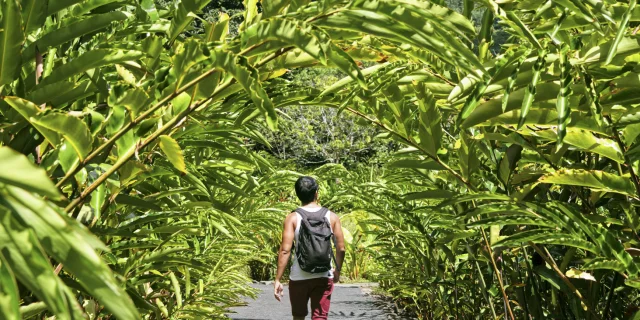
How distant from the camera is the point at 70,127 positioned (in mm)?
1092

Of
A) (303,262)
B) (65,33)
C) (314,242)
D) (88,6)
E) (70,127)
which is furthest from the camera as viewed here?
(303,262)

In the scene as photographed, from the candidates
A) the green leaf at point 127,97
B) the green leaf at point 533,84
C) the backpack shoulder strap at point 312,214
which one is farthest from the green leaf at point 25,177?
the backpack shoulder strap at point 312,214

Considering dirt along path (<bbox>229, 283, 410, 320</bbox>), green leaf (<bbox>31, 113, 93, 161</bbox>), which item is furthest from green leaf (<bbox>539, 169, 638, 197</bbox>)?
dirt along path (<bbox>229, 283, 410, 320</bbox>)

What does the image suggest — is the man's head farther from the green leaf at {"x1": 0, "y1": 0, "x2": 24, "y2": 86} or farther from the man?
the green leaf at {"x1": 0, "y1": 0, "x2": 24, "y2": 86}

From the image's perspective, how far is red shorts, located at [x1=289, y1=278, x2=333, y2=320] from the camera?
5.80 meters

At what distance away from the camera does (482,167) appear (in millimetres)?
2496

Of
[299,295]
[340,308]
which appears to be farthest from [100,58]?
[340,308]

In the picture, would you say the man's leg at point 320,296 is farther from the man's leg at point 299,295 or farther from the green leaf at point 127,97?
the green leaf at point 127,97

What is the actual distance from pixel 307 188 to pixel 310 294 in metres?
0.88

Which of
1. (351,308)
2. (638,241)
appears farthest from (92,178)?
(351,308)

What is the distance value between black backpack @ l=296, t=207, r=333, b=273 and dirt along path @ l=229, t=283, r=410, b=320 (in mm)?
2491

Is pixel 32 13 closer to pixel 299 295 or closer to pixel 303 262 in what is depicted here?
pixel 303 262

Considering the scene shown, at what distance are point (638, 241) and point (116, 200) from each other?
132 centimetres

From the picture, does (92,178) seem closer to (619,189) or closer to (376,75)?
(376,75)
